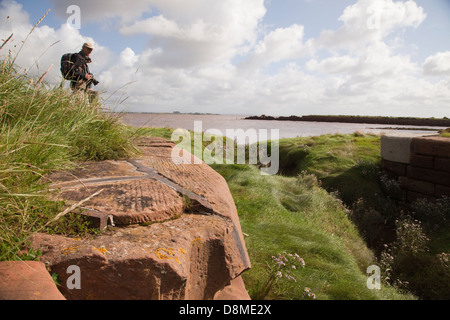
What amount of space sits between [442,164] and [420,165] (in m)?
0.59

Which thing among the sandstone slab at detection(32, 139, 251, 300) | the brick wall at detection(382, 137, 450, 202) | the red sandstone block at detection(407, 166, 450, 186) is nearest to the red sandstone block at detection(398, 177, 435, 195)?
the brick wall at detection(382, 137, 450, 202)

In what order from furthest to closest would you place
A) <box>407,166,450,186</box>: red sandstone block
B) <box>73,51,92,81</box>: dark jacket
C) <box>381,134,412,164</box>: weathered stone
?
<box>381,134,412,164</box>: weathered stone < <box>407,166,450,186</box>: red sandstone block < <box>73,51,92,81</box>: dark jacket

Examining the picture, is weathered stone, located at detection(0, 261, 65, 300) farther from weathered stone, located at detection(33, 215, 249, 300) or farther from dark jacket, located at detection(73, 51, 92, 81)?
dark jacket, located at detection(73, 51, 92, 81)

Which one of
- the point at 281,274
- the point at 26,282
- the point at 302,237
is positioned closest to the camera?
the point at 26,282

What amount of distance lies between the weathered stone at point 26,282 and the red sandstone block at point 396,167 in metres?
9.28

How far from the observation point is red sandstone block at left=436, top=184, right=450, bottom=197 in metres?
7.43

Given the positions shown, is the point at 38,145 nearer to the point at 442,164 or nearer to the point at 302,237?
the point at 302,237

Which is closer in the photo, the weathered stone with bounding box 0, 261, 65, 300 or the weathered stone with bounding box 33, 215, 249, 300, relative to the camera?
the weathered stone with bounding box 0, 261, 65, 300

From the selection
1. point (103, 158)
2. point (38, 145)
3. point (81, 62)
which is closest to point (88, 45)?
point (81, 62)

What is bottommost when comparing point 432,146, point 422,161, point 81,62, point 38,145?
point 422,161

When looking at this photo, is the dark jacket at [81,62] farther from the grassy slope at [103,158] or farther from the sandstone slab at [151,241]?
the sandstone slab at [151,241]

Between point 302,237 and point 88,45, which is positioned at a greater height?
point 88,45

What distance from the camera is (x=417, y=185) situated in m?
8.20

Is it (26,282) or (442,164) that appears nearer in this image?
(26,282)
